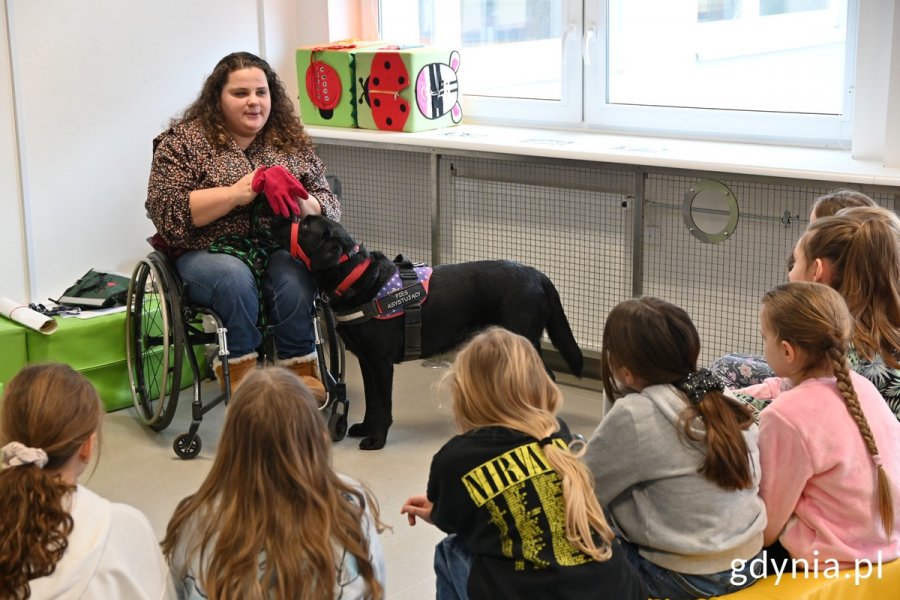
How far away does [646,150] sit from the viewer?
3.57 m

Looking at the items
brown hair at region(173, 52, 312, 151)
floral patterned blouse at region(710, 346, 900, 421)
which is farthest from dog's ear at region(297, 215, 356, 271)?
floral patterned blouse at region(710, 346, 900, 421)

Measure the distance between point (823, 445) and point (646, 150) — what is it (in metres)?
1.82

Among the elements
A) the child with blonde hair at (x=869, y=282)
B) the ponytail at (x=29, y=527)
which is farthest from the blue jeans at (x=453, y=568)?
the child with blonde hair at (x=869, y=282)

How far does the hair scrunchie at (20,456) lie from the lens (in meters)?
1.57

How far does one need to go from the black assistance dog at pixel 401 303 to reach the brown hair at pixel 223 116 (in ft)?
1.31

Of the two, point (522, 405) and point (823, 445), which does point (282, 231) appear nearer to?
point (522, 405)

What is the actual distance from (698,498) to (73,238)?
108 inches

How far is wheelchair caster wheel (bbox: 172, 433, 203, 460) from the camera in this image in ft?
10.7

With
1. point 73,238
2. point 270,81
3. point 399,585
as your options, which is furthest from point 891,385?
point 73,238

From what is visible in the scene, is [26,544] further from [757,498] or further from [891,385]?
[891,385]

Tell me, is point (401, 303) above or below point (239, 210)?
below

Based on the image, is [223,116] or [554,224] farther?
[554,224]

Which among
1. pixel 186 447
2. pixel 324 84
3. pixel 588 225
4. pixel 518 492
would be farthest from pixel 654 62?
pixel 518 492

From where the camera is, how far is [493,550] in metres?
1.74
